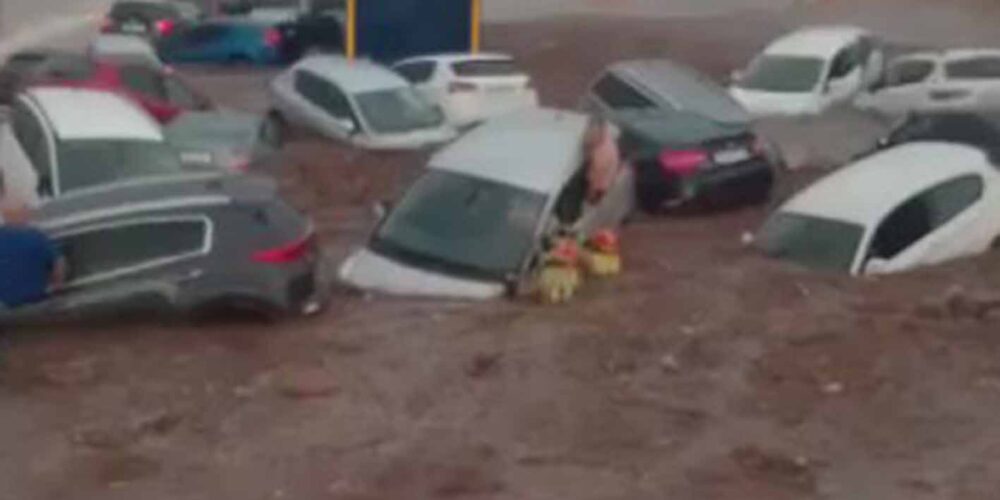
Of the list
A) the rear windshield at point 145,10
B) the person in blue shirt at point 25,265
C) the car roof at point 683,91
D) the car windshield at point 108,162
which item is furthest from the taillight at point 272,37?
the person in blue shirt at point 25,265

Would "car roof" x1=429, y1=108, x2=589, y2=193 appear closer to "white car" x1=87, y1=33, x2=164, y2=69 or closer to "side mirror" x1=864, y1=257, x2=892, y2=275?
"side mirror" x1=864, y1=257, x2=892, y2=275

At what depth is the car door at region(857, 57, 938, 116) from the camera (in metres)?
30.2

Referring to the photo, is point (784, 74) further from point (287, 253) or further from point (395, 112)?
point (287, 253)

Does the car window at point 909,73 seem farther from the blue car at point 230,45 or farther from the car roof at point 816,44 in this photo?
the blue car at point 230,45

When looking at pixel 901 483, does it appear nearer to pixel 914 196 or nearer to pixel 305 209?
pixel 914 196

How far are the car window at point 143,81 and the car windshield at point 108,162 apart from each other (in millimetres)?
8352

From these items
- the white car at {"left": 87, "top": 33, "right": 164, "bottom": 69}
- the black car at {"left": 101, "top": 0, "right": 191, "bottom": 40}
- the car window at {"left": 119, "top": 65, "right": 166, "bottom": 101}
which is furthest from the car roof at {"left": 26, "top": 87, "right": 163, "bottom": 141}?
the black car at {"left": 101, "top": 0, "right": 191, "bottom": 40}

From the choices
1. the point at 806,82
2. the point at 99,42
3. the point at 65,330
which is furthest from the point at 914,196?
the point at 99,42

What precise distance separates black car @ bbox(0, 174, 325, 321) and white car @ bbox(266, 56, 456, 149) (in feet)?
34.5

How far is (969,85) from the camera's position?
99.0ft

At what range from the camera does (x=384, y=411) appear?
13180mm

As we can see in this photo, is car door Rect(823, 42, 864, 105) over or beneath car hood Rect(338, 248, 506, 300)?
beneath

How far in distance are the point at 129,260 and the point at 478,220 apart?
107 inches

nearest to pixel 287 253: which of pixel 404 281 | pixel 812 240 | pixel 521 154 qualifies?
pixel 404 281
